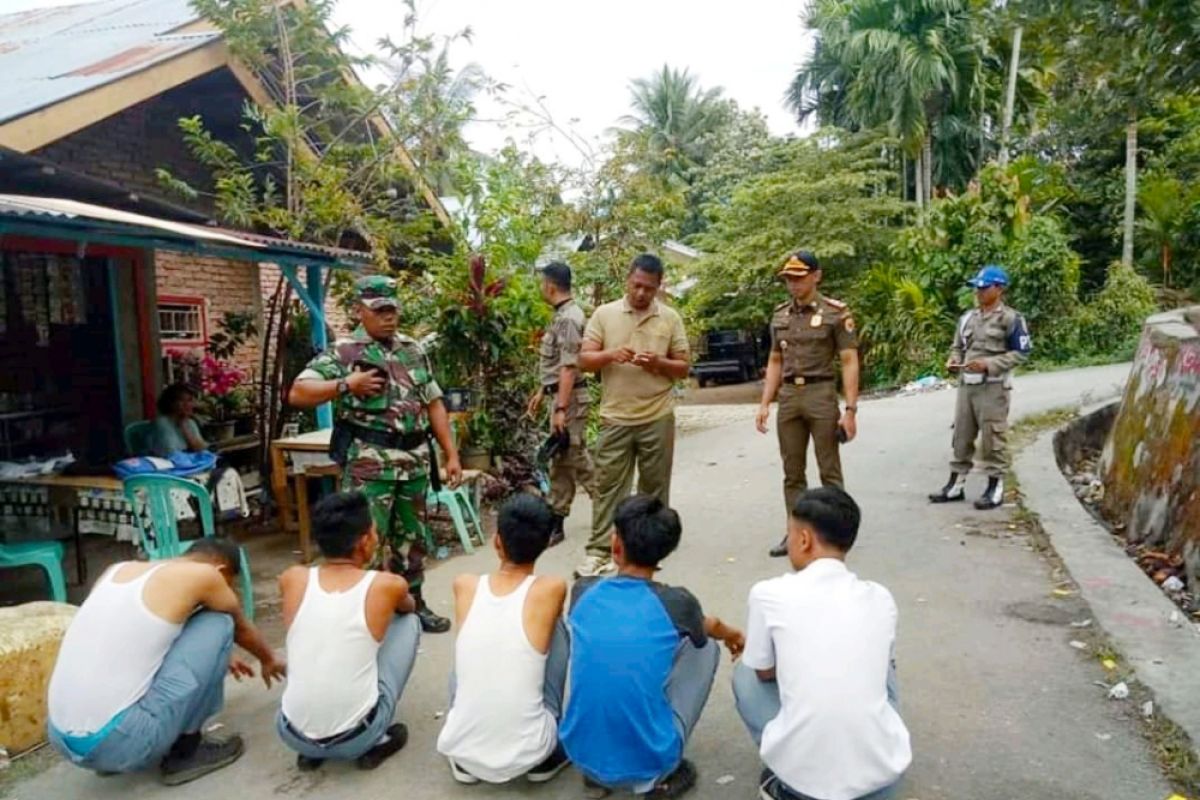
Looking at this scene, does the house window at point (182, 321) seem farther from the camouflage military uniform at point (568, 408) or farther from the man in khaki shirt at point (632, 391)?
the man in khaki shirt at point (632, 391)

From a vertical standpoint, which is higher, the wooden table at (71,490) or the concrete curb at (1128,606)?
the wooden table at (71,490)

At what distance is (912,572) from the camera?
5.30 metres

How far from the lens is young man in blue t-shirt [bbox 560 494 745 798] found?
2793 millimetres

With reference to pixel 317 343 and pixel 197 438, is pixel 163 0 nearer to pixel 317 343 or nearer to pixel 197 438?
pixel 317 343

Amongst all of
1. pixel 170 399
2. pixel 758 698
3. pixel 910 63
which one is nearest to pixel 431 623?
pixel 758 698

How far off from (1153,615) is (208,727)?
4.10 metres

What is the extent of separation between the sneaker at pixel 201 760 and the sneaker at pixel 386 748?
19.3 inches

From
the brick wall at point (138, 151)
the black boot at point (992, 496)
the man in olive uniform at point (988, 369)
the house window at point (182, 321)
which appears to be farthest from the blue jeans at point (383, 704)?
the house window at point (182, 321)

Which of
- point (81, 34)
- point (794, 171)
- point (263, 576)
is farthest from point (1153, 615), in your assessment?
point (794, 171)

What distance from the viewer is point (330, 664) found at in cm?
305

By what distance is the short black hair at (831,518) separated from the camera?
2766mm

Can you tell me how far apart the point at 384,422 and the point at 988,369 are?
13.7 ft

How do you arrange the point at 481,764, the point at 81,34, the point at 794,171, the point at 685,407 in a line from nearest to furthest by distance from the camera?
the point at 481,764
the point at 81,34
the point at 685,407
the point at 794,171

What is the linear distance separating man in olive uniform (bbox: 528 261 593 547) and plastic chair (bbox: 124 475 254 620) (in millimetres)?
2079
